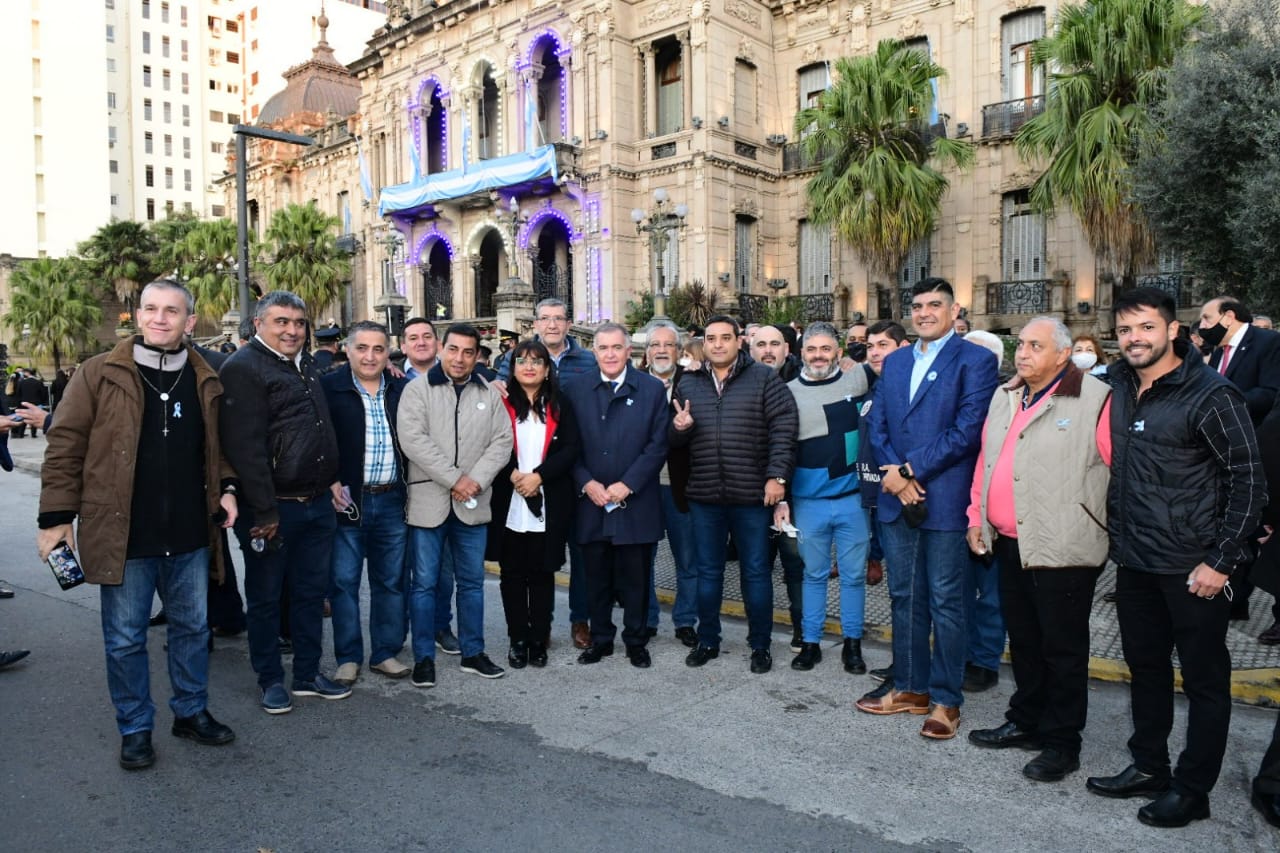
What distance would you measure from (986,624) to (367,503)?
155 inches

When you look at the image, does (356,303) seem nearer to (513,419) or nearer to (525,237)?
(525,237)

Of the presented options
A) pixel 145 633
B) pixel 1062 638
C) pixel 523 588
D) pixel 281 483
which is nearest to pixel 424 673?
pixel 523 588

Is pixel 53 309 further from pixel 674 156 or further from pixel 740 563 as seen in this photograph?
pixel 740 563

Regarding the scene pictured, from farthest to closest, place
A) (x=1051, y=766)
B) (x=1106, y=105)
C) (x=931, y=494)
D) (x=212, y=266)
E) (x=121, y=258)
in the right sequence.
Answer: (x=121, y=258) → (x=212, y=266) → (x=1106, y=105) → (x=931, y=494) → (x=1051, y=766)

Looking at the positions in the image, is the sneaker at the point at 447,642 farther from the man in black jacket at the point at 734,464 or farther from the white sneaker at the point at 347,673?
the man in black jacket at the point at 734,464

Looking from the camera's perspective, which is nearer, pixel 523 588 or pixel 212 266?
pixel 523 588

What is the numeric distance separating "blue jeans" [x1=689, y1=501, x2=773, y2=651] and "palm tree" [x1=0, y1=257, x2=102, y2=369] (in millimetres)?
48034

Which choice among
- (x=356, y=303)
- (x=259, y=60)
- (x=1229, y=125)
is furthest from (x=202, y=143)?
(x=1229, y=125)

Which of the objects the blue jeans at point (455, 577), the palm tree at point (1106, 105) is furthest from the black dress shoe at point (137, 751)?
the palm tree at point (1106, 105)

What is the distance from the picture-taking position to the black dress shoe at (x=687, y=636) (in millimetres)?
6621

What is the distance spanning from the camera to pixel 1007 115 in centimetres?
2266

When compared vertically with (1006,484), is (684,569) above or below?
below

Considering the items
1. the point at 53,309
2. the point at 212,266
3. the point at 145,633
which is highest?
the point at 212,266

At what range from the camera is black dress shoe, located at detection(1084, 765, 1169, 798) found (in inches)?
163
